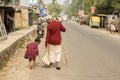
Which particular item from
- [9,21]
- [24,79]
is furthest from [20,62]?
[9,21]

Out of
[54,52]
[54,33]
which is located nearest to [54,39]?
[54,33]

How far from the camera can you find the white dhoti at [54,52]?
1097 cm

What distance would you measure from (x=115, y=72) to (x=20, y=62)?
3.83 metres

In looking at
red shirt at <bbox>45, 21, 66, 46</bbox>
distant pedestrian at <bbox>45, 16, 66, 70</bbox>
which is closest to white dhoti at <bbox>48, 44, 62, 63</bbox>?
distant pedestrian at <bbox>45, 16, 66, 70</bbox>

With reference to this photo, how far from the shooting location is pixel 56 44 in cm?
1091

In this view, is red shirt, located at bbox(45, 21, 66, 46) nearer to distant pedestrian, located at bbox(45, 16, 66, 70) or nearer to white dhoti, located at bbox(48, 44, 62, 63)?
distant pedestrian, located at bbox(45, 16, 66, 70)

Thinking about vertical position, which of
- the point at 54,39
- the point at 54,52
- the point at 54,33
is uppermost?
the point at 54,33

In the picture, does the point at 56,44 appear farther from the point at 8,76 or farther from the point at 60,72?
the point at 8,76

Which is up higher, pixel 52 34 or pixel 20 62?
pixel 52 34

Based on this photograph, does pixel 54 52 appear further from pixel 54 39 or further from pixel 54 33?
pixel 54 33

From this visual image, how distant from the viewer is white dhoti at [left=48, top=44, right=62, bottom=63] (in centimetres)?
1097

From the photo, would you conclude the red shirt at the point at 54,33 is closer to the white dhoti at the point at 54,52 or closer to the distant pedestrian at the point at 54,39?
the distant pedestrian at the point at 54,39

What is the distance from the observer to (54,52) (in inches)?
433

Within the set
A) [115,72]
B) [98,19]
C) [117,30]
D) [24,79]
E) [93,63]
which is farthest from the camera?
[98,19]
